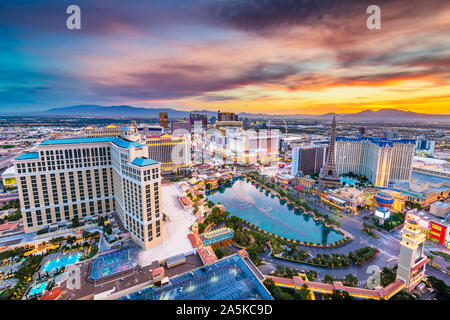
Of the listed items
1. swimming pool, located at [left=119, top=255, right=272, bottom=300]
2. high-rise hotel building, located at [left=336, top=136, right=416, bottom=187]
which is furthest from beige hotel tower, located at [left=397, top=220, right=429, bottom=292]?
high-rise hotel building, located at [left=336, top=136, right=416, bottom=187]

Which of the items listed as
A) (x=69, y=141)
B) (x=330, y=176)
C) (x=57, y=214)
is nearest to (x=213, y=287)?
(x=57, y=214)

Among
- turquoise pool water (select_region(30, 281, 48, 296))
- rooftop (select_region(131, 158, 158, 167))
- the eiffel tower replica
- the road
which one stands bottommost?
the road

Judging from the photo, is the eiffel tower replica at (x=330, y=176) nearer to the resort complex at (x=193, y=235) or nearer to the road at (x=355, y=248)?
the resort complex at (x=193, y=235)

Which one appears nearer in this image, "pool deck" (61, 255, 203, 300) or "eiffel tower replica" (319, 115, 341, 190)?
"pool deck" (61, 255, 203, 300)

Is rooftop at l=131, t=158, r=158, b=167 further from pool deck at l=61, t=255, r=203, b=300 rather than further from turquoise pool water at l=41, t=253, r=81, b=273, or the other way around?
turquoise pool water at l=41, t=253, r=81, b=273

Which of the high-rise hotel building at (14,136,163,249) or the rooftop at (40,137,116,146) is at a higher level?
the rooftop at (40,137,116,146)

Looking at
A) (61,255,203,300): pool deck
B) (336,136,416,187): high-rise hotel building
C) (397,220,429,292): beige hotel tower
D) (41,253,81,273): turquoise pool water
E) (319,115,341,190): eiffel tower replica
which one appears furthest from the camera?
(319,115,341,190): eiffel tower replica

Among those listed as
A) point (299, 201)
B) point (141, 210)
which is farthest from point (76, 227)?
point (299, 201)

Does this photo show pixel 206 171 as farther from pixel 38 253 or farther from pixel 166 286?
pixel 166 286
